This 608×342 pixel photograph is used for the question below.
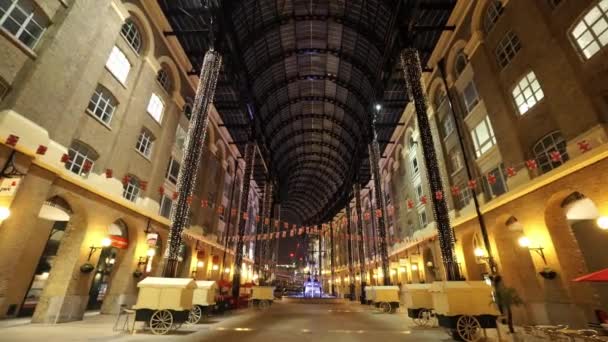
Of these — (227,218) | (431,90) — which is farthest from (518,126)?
(227,218)

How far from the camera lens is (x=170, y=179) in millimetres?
21844

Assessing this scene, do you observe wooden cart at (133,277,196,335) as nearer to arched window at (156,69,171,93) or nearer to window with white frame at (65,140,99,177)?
window with white frame at (65,140,99,177)

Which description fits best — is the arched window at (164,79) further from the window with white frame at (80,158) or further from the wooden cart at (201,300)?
the wooden cart at (201,300)

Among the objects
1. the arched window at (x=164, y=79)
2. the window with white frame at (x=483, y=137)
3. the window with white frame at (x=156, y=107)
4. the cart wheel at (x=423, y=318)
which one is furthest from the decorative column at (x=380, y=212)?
the arched window at (x=164, y=79)

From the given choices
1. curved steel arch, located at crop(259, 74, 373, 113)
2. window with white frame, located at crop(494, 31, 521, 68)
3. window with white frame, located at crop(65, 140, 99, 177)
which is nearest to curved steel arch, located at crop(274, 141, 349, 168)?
curved steel arch, located at crop(259, 74, 373, 113)

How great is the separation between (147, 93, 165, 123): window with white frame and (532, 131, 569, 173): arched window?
2378 centimetres

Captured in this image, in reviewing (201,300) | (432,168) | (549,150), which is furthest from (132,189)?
(549,150)

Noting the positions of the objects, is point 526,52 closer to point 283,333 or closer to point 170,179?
point 283,333

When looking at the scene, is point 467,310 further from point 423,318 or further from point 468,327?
point 423,318

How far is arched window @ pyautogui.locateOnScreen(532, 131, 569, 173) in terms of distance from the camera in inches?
486

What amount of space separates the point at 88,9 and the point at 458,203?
1010 inches

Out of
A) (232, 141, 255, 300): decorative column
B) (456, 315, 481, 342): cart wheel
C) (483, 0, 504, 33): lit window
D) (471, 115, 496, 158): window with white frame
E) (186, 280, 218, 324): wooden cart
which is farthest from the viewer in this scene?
(232, 141, 255, 300): decorative column

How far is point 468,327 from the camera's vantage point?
979 cm

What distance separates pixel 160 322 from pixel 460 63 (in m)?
24.6
